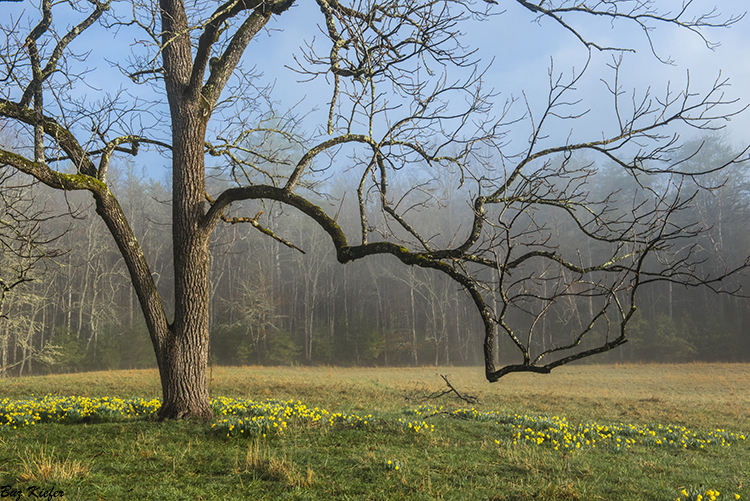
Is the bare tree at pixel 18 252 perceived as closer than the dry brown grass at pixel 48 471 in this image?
No

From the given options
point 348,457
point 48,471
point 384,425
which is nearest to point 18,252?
point 48,471

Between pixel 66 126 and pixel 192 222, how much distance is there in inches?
86.5

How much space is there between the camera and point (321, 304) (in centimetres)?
3575

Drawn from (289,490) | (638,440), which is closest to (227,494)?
(289,490)

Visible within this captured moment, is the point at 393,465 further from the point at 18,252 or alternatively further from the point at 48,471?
the point at 18,252

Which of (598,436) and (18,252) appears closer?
(598,436)

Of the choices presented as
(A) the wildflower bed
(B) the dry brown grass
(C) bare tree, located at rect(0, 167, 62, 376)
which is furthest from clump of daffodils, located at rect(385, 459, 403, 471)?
(C) bare tree, located at rect(0, 167, 62, 376)

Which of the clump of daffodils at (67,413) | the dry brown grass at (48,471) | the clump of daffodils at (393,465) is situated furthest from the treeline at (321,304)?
the clump of daffodils at (393,465)

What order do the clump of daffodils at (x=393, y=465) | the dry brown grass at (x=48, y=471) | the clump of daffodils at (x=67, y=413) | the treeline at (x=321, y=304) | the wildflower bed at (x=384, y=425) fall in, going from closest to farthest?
1. the dry brown grass at (x=48, y=471)
2. the clump of daffodils at (x=393, y=465)
3. the wildflower bed at (x=384, y=425)
4. the clump of daffodils at (x=67, y=413)
5. the treeline at (x=321, y=304)

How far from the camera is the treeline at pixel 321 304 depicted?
27.6 metres

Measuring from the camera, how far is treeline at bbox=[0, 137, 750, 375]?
1087 inches

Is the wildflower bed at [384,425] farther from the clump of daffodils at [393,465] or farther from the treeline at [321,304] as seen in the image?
the treeline at [321,304]

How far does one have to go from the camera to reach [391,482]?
4.20 m

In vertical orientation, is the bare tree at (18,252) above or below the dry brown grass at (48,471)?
above
